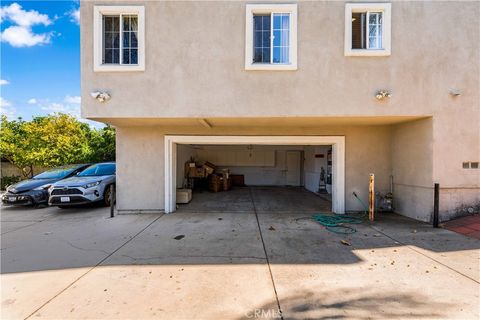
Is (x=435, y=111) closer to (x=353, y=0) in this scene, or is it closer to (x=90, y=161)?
(x=353, y=0)

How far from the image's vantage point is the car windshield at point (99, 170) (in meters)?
9.68

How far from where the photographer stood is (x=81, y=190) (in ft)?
28.2

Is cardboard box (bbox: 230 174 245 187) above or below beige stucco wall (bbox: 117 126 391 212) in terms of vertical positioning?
below

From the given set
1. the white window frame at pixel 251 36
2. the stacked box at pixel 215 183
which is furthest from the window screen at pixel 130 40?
the stacked box at pixel 215 183

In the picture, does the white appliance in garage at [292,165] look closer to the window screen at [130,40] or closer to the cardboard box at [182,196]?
the cardboard box at [182,196]

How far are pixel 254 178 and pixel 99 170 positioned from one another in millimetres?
9145

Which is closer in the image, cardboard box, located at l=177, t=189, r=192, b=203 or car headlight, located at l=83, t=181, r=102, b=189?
car headlight, located at l=83, t=181, r=102, b=189

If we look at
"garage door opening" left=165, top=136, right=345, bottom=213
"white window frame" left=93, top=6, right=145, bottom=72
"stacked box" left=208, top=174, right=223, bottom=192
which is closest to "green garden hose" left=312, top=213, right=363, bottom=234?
"garage door opening" left=165, top=136, right=345, bottom=213

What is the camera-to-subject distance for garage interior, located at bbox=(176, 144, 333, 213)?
9.33 metres

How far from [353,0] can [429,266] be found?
20.4 ft

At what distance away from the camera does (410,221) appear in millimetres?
6812
